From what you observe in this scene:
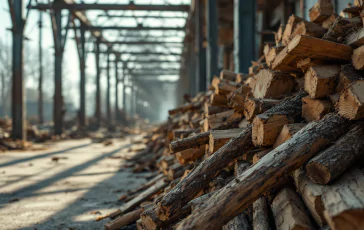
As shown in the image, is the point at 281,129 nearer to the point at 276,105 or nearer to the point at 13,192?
the point at 276,105

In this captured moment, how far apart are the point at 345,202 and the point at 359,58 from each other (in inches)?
50.2

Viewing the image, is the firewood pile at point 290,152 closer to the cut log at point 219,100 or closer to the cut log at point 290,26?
the cut log at point 290,26

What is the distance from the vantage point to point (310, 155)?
2.02m

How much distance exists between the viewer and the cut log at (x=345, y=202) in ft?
5.01

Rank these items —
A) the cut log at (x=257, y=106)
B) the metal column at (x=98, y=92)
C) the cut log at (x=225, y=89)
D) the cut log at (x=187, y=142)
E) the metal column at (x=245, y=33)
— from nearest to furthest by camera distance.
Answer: the cut log at (x=257, y=106)
the cut log at (x=187, y=142)
the cut log at (x=225, y=89)
the metal column at (x=245, y=33)
the metal column at (x=98, y=92)

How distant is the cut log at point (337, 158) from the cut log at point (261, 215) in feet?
1.18

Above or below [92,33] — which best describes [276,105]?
below

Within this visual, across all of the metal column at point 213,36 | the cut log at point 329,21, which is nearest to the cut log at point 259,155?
the cut log at point 329,21

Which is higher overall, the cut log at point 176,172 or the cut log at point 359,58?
the cut log at point 359,58

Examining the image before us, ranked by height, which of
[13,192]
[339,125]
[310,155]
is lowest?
[13,192]

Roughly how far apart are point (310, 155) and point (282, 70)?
4.17 ft

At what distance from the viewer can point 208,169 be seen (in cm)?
244

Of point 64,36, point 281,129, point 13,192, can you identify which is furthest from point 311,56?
point 64,36

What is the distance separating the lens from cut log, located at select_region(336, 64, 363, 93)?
2.40 m
